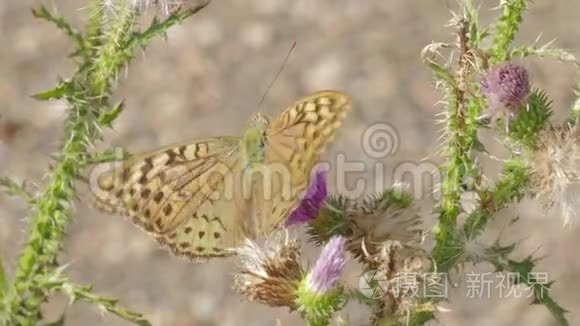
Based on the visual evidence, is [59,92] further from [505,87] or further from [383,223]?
[505,87]

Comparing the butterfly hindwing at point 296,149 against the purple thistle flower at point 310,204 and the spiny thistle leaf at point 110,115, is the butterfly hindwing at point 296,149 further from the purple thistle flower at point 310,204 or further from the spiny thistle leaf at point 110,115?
the spiny thistle leaf at point 110,115

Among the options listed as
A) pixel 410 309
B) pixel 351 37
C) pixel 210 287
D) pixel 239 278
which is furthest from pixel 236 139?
pixel 351 37

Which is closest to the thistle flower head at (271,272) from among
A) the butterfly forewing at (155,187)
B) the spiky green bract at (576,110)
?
the butterfly forewing at (155,187)

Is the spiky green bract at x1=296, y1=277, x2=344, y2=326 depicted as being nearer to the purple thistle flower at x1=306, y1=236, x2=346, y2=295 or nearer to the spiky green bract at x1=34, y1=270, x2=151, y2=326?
the purple thistle flower at x1=306, y1=236, x2=346, y2=295

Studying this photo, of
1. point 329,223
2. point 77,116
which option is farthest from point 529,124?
point 77,116

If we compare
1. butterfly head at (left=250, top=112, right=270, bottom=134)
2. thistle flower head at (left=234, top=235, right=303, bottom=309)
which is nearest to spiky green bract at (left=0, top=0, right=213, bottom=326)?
butterfly head at (left=250, top=112, right=270, bottom=134)

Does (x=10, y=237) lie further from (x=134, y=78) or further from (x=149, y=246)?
(x=134, y=78)
